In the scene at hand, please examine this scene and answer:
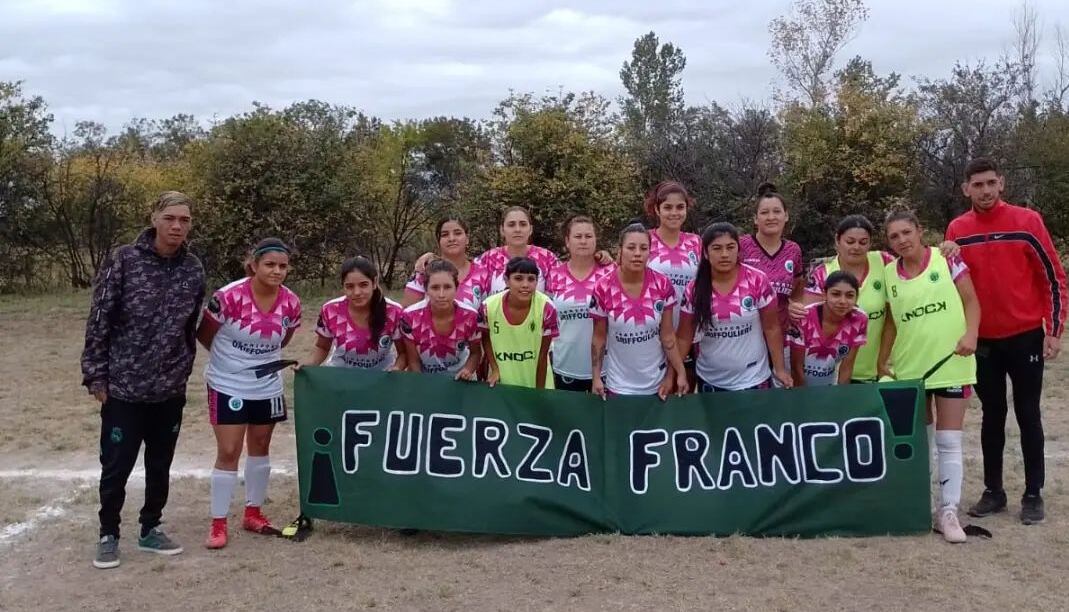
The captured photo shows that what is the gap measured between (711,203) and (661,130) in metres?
2.35

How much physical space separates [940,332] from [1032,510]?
1.18 meters

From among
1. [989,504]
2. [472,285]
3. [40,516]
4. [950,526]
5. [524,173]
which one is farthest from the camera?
[524,173]

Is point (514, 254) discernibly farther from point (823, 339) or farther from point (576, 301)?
point (823, 339)

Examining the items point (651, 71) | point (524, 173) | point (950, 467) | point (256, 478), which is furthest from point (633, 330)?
point (651, 71)

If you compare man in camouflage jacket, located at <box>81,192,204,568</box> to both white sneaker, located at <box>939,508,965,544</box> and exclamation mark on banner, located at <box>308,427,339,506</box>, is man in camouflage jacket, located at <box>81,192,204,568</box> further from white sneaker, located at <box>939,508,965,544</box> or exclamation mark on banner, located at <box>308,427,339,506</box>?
white sneaker, located at <box>939,508,965,544</box>

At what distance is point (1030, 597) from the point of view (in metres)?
3.69

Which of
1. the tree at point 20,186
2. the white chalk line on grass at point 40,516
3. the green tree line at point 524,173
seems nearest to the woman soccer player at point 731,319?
the white chalk line on grass at point 40,516

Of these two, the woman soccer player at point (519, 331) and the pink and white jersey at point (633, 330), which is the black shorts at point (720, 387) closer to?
the pink and white jersey at point (633, 330)

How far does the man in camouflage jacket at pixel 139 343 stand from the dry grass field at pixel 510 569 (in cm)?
42

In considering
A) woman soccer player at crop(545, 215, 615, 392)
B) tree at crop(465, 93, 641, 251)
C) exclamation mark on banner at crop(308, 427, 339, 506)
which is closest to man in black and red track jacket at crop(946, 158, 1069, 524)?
woman soccer player at crop(545, 215, 615, 392)

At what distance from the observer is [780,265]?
16.4 ft

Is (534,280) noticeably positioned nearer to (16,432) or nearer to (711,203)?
(16,432)

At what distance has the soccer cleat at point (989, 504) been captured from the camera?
4895mm

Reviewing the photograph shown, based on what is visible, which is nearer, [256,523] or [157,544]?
[157,544]
